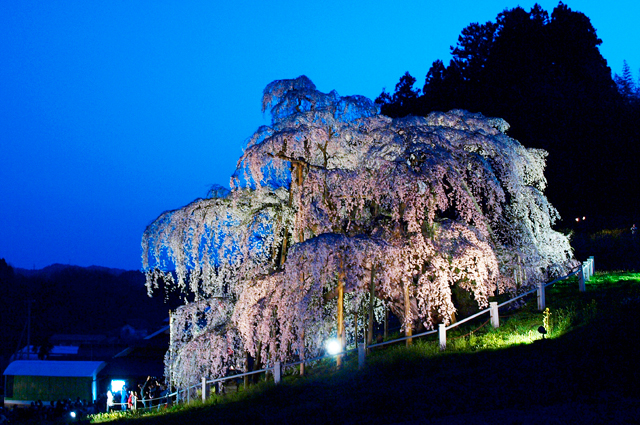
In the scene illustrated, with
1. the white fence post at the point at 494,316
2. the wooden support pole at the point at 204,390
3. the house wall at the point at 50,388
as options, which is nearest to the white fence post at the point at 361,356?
the white fence post at the point at 494,316

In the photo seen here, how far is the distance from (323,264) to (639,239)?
23.7 meters

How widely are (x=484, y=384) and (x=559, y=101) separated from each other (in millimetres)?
28501

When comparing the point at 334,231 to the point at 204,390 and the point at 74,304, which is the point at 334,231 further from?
the point at 74,304

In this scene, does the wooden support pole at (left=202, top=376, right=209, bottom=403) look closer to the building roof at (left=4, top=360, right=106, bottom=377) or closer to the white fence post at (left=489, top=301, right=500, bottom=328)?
the white fence post at (left=489, top=301, right=500, bottom=328)

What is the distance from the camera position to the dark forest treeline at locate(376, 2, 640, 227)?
1346 inches

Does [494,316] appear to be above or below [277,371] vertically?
above

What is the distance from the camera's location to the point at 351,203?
16.7 meters

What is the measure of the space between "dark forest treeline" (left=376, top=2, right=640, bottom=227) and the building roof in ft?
79.0

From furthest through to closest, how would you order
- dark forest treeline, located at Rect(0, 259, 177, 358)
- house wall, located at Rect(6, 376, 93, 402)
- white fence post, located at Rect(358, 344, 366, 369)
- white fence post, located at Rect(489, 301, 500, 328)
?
dark forest treeline, located at Rect(0, 259, 177, 358), house wall, located at Rect(6, 376, 93, 402), white fence post, located at Rect(489, 301, 500, 328), white fence post, located at Rect(358, 344, 366, 369)

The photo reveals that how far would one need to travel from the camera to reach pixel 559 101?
3584 cm

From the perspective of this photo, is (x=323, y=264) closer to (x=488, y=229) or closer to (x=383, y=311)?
(x=488, y=229)

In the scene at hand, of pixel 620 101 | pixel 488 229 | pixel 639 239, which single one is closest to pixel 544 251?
pixel 488 229

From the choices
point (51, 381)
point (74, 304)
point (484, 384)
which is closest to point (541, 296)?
point (484, 384)

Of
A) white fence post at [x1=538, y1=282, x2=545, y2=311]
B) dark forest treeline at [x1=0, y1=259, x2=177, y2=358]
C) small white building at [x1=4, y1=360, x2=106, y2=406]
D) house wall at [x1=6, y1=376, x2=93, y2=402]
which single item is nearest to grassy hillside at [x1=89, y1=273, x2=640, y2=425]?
white fence post at [x1=538, y1=282, x2=545, y2=311]
